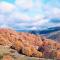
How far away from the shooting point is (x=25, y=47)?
22.3 feet

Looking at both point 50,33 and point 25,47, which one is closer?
point 25,47

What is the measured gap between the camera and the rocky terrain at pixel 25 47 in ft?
21.4

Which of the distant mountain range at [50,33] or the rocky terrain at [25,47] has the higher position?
the distant mountain range at [50,33]

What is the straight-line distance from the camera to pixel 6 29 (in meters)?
7.50

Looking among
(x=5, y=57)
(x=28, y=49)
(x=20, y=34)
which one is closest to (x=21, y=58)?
(x=28, y=49)

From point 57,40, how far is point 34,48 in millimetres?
925

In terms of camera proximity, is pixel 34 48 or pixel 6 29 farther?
pixel 6 29

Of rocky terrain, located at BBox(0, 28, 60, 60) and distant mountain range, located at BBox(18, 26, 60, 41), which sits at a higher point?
distant mountain range, located at BBox(18, 26, 60, 41)

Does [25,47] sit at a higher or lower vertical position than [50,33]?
lower

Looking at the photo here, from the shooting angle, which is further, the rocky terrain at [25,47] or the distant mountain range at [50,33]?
the distant mountain range at [50,33]

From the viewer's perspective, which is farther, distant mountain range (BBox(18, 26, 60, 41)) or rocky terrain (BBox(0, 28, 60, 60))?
distant mountain range (BBox(18, 26, 60, 41))

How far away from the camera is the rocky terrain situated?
21.4 ft

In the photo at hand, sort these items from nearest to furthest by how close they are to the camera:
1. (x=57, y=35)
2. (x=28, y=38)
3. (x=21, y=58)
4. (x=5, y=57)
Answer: (x=5, y=57), (x=21, y=58), (x=57, y=35), (x=28, y=38)

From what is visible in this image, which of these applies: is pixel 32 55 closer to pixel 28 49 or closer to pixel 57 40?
pixel 28 49
